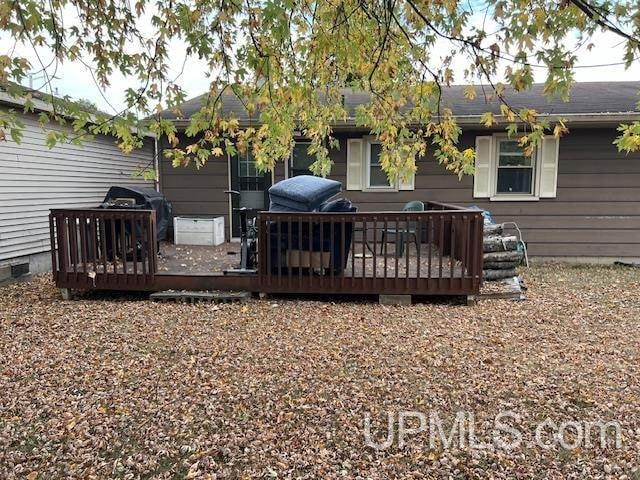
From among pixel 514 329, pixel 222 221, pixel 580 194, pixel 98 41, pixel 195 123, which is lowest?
pixel 514 329

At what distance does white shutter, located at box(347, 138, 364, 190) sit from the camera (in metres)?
8.15

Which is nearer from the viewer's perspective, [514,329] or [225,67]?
[225,67]

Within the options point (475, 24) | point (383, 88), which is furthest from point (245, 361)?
point (475, 24)

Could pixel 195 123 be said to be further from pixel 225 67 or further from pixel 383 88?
pixel 383 88

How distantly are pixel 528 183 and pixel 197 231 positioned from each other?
6082 millimetres

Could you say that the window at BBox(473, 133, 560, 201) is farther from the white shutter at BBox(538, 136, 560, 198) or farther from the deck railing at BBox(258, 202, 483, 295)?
the deck railing at BBox(258, 202, 483, 295)

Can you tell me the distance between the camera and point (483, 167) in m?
8.03

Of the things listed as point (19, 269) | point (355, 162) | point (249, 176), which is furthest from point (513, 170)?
point (19, 269)

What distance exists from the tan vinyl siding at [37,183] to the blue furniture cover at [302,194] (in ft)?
5.87

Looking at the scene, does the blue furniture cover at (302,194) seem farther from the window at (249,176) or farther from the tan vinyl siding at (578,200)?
the window at (249,176)

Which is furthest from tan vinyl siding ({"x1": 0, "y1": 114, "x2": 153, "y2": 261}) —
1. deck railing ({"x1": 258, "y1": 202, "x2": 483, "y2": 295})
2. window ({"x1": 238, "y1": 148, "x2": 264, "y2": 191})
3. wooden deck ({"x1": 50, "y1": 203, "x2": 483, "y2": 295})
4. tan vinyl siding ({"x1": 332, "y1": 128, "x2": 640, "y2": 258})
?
tan vinyl siding ({"x1": 332, "y1": 128, "x2": 640, "y2": 258})

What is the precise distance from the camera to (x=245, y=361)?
134 inches

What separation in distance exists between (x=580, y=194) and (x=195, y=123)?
7.42m

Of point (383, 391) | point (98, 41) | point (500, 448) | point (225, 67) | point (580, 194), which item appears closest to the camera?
point (500, 448)
